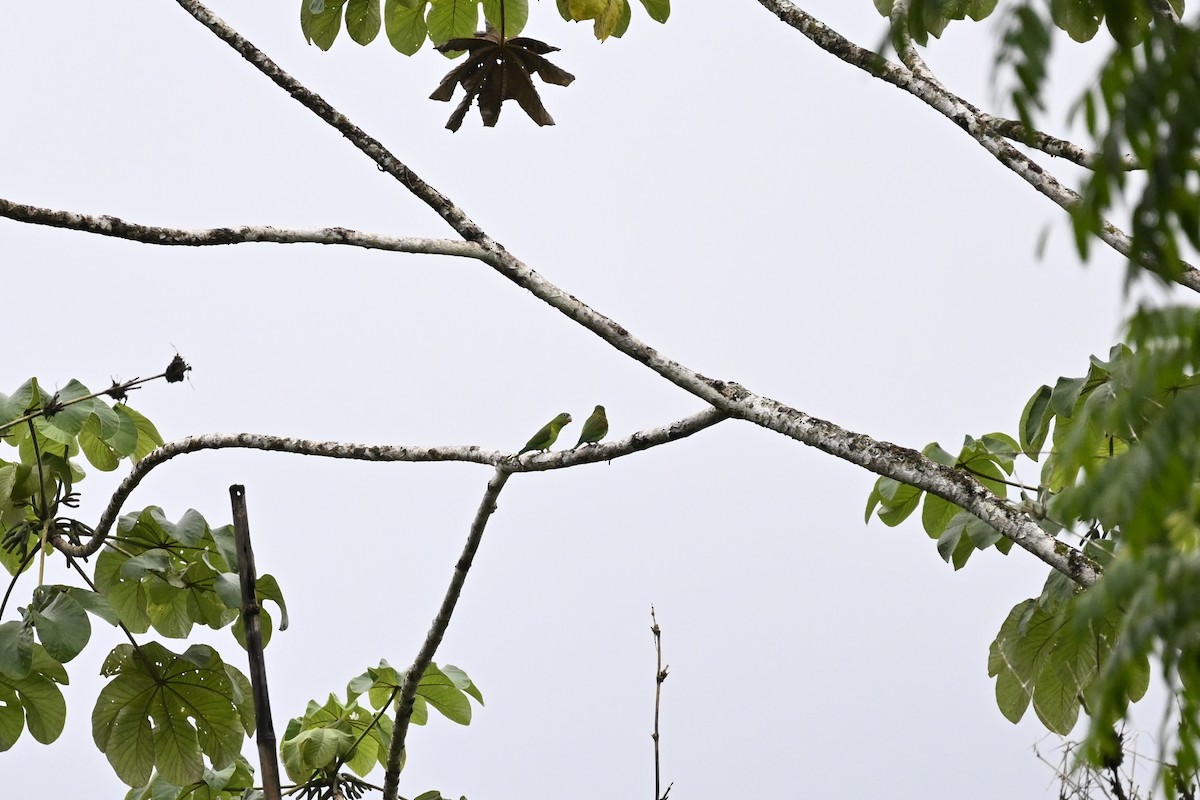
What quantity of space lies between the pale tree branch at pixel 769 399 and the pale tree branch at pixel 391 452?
4cm

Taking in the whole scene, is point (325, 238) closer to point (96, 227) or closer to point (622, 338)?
point (96, 227)

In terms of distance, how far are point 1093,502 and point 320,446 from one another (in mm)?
1744

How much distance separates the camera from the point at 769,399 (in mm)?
1752

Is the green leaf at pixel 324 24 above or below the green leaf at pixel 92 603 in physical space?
above

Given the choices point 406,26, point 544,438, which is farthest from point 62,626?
point 406,26

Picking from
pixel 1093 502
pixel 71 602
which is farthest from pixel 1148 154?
pixel 71 602

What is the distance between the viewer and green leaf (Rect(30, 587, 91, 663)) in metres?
2.06

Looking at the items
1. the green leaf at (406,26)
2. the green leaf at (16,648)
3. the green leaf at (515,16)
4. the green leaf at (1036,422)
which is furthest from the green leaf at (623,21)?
the green leaf at (16,648)

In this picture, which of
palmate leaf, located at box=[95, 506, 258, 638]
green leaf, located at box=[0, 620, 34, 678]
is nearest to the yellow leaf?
palmate leaf, located at box=[95, 506, 258, 638]

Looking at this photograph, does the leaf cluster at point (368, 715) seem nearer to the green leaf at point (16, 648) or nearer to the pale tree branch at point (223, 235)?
the green leaf at point (16, 648)

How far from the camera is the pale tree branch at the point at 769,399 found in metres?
1.53

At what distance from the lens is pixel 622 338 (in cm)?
183

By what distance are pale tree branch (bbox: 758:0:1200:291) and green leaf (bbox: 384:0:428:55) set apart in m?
0.97

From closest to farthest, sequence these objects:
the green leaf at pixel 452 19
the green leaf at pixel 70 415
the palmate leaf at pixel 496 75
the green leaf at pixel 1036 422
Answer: the green leaf at pixel 1036 422 → the green leaf at pixel 70 415 → the palmate leaf at pixel 496 75 → the green leaf at pixel 452 19
